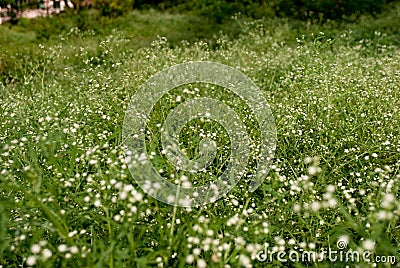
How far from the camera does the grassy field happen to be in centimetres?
222

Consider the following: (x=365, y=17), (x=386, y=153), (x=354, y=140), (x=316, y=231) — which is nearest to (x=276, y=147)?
(x=354, y=140)

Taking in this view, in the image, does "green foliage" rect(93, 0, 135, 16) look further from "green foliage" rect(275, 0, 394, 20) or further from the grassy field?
the grassy field

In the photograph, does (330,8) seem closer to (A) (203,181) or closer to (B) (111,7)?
(B) (111,7)

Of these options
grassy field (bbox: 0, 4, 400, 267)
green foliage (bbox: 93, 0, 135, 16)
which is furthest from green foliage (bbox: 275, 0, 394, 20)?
green foliage (bbox: 93, 0, 135, 16)

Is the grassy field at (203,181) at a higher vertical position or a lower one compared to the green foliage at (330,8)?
lower

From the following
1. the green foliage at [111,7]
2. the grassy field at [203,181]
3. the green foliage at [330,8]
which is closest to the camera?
the grassy field at [203,181]

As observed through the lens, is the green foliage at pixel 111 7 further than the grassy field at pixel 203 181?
Yes

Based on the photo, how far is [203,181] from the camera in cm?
283

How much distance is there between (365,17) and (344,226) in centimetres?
945

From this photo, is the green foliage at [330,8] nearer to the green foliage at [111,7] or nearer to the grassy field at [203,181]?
the grassy field at [203,181]

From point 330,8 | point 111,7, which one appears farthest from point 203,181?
point 111,7

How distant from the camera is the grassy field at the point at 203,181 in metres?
2.22

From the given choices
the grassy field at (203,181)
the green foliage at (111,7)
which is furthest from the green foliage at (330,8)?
the green foliage at (111,7)

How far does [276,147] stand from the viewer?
3715 mm
